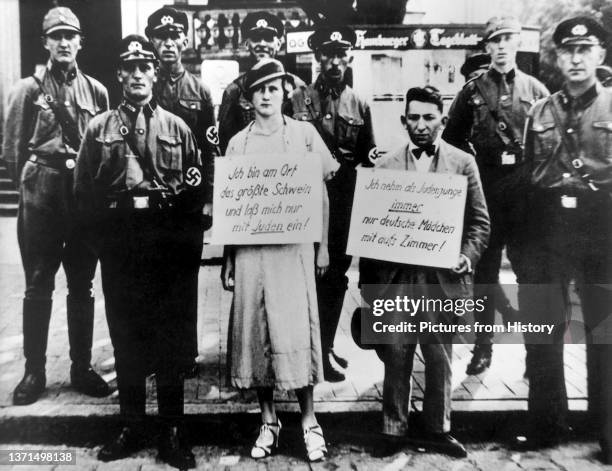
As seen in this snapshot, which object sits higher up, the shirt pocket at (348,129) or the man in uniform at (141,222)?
the shirt pocket at (348,129)

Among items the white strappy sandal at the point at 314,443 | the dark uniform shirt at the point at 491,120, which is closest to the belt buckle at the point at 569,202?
the dark uniform shirt at the point at 491,120

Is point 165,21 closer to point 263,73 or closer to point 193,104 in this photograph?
point 193,104

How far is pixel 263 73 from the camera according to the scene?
350 cm

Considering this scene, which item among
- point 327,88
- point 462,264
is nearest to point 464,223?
point 462,264

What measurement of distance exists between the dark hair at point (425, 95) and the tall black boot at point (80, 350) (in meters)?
2.10

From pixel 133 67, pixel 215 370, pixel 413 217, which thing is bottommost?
pixel 215 370

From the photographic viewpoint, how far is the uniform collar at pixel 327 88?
3.74 m

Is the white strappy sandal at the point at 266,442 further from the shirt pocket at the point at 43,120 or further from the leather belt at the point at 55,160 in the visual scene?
the shirt pocket at the point at 43,120

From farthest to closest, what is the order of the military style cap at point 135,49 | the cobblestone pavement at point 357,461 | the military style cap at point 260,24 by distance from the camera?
the military style cap at point 260,24 → the military style cap at point 135,49 → the cobblestone pavement at point 357,461

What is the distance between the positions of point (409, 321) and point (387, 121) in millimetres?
1088

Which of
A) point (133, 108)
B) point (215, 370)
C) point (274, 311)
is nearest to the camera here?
point (274, 311)

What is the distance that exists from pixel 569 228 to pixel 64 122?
276 cm

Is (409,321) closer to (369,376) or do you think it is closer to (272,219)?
(369,376)

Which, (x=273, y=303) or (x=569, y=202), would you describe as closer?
(x=273, y=303)
